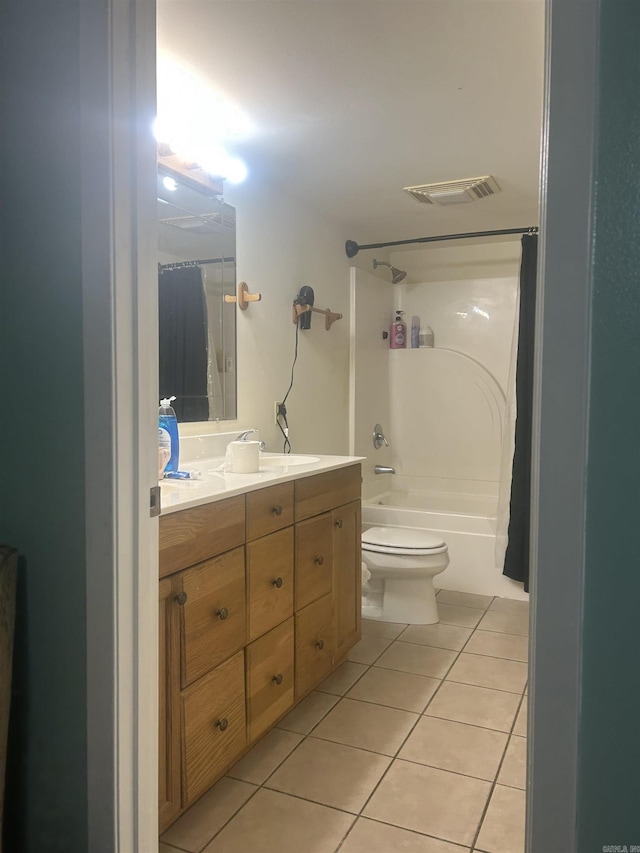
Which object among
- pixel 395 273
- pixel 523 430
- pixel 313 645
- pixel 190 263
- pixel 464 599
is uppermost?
pixel 395 273

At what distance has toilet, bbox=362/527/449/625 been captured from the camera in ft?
10.0

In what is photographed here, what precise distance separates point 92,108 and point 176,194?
4.05ft

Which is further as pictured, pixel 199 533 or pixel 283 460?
pixel 283 460

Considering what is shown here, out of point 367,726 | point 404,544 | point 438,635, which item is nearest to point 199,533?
point 367,726

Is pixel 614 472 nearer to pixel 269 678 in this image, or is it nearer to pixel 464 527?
pixel 269 678

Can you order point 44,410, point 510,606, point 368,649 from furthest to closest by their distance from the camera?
1. point 510,606
2. point 368,649
3. point 44,410

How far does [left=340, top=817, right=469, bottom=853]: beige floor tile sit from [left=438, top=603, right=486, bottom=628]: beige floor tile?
154 centimetres

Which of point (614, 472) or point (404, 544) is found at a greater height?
point (614, 472)

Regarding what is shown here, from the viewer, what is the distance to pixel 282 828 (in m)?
1.64

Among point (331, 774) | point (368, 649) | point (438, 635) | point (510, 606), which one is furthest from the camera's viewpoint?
point (510, 606)

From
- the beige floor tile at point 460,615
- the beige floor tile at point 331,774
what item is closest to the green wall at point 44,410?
the beige floor tile at point 331,774

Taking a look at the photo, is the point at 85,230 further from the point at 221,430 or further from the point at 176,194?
the point at 221,430

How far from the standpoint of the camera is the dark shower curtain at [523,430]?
131 inches

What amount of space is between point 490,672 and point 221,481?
4.81ft
